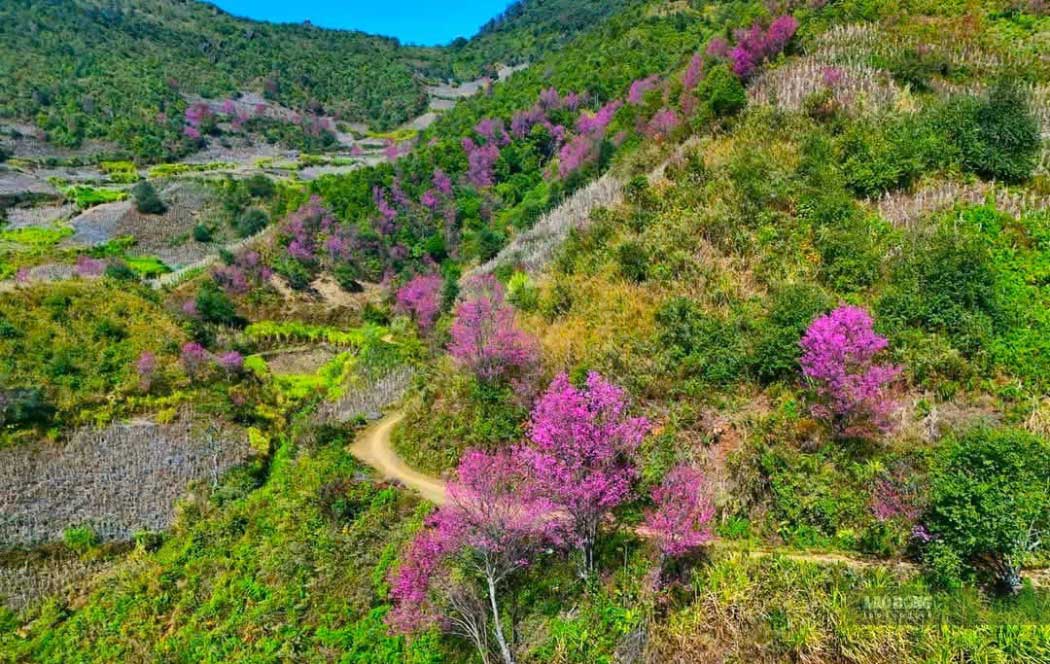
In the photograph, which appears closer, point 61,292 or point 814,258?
point 814,258

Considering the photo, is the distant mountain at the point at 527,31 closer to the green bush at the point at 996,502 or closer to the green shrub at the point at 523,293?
the green shrub at the point at 523,293

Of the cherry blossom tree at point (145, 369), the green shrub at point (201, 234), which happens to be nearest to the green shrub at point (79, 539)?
the cherry blossom tree at point (145, 369)

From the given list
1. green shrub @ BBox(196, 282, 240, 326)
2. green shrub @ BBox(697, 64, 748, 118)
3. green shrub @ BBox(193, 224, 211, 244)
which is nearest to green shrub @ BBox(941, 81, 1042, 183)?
green shrub @ BBox(697, 64, 748, 118)

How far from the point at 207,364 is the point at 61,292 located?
28.5ft

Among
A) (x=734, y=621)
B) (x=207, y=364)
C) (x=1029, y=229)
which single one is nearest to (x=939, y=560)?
(x=734, y=621)

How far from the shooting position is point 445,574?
13.7 meters

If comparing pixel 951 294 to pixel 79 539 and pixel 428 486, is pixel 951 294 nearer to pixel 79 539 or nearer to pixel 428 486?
pixel 428 486

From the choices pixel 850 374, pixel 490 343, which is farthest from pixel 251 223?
pixel 850 374

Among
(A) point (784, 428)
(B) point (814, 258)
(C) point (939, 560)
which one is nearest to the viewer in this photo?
(C) point (939, 560)

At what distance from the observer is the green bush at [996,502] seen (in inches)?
396

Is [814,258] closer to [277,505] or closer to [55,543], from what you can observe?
[277,505]

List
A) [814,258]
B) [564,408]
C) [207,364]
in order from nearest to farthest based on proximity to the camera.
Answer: [564,408] → [814,258] → [207,364]

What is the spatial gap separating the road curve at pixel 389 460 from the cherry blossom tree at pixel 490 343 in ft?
14.2

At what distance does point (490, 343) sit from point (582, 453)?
390 inches
